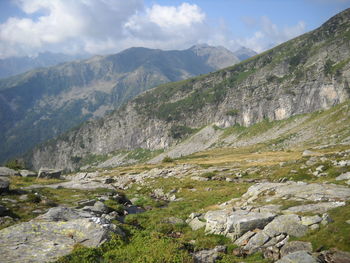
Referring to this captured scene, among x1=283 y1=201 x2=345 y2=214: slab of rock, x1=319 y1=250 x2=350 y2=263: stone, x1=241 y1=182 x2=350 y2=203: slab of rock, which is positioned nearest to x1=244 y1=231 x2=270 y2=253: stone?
x1=319 y1=250 x2=350 y2=263: stone

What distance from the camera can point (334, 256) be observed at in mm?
16094

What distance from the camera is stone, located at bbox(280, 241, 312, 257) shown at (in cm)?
1794

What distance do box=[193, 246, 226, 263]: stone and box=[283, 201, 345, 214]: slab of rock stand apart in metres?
8.24

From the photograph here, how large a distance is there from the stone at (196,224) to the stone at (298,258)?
11618mm

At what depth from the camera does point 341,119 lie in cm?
17212

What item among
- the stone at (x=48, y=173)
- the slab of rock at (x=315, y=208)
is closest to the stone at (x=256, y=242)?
the slab of rock at (x=315, y=208)

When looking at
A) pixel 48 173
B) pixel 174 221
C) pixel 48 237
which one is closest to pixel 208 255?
pixel 48 237

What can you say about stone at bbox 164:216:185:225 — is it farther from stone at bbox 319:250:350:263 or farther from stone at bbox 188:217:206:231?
stone at bbox 319:250:350:263

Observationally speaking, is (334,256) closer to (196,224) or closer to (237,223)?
(237,223)

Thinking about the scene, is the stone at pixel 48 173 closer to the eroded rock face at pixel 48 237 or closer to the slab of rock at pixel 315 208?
the eroded rock face at pixel 48 237

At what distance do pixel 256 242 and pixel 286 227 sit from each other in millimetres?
2710

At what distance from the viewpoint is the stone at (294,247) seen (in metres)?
17.9

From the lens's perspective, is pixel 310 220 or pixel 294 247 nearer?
pixel 294 247

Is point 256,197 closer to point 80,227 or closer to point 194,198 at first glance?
point 194,198
